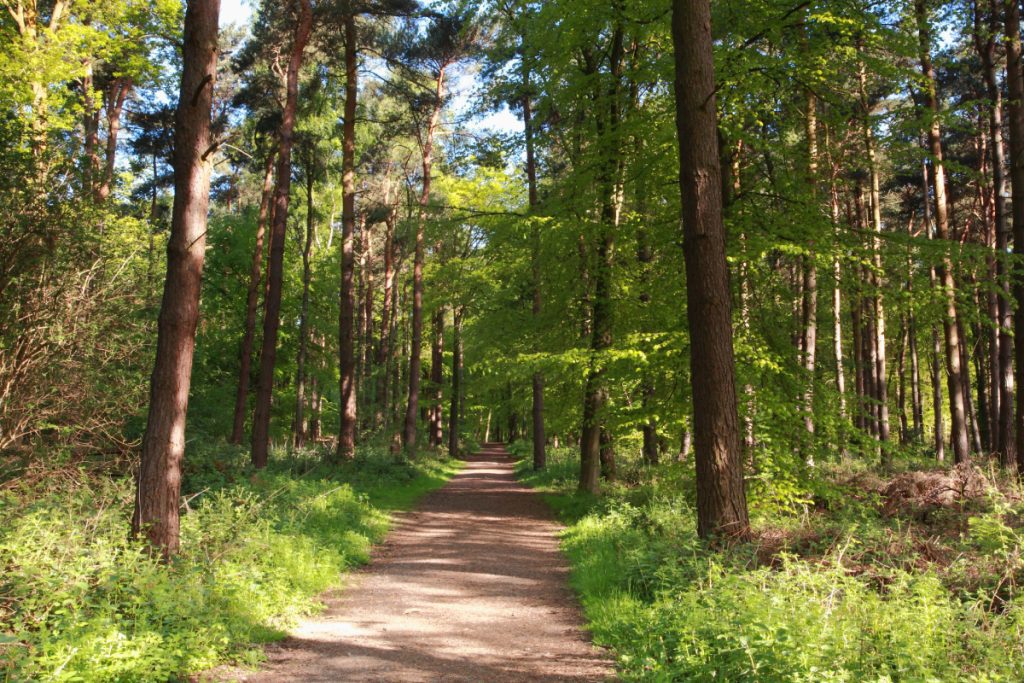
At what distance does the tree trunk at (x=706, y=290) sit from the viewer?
6.75 meters

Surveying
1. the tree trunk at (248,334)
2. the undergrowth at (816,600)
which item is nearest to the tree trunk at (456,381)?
the tree trunk at (248,334)

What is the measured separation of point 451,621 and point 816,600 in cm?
364

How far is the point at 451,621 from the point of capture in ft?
22.9

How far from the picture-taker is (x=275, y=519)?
29.0 feet

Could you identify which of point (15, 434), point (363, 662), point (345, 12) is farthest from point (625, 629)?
point (345, 12)

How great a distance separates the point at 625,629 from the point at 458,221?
7.82 meters

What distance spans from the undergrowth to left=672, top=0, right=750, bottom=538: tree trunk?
1.70 ft

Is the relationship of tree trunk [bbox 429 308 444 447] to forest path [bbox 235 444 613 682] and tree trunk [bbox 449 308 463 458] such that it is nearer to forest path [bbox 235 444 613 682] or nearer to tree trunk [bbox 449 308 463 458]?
tree trunk [bbox 449 308 463 458]

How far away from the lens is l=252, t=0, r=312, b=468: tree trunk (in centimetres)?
1566

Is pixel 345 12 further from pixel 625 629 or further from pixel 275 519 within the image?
pixel 625 629

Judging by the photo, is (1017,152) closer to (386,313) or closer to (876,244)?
(876,244)

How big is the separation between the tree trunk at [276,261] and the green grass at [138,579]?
4.82 meters

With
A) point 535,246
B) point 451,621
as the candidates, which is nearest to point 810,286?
point 535,246

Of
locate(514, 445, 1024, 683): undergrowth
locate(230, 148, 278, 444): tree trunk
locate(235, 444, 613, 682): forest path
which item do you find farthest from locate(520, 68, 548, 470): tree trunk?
locate(230, 148, 278, 444): tree trunk
